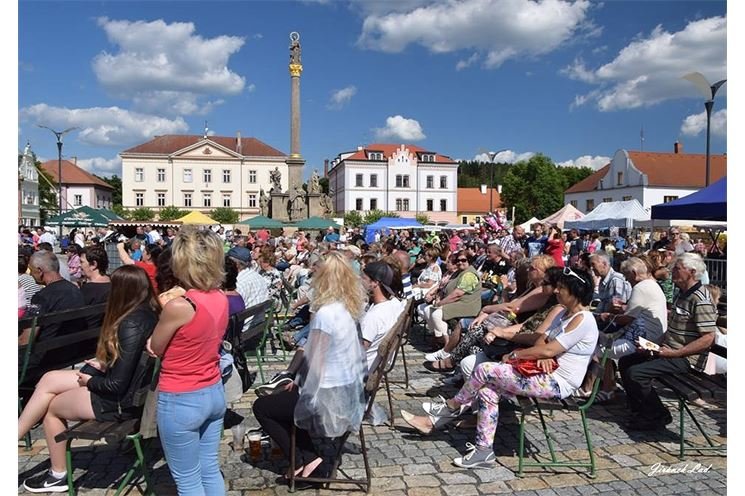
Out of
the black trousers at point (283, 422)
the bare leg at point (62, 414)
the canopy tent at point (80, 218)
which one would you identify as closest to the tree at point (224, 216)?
the canopy tent at point (80, 218)

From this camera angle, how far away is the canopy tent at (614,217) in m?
21.9

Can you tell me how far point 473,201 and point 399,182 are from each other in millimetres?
13536

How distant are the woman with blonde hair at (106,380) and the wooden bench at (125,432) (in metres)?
0.07

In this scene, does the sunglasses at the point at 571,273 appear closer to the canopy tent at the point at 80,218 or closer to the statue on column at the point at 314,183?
the canopy tent at the point at 80,218

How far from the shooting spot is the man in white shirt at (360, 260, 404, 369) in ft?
15.8

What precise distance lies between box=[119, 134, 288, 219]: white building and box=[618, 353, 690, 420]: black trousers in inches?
3007

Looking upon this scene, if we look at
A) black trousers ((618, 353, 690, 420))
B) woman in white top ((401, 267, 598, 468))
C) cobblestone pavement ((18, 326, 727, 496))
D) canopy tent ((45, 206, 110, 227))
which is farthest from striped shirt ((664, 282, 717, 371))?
canopy tent ((45, 206, 110, 227))

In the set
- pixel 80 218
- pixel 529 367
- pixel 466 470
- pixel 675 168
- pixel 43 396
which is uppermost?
pixel 675 168

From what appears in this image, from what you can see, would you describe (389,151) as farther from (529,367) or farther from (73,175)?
(529,367)

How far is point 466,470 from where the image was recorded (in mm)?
4406

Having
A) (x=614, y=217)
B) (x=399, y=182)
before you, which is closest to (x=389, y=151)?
(x=399, y=182)

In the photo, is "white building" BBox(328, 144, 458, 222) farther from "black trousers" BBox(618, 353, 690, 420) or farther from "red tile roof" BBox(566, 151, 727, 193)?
"black trousers" BBox(618, 353, 690, 420)
